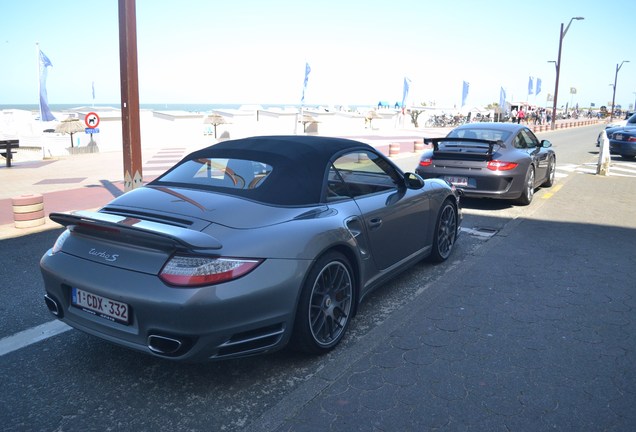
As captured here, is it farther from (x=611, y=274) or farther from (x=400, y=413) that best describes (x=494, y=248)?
(x=400, y=413)

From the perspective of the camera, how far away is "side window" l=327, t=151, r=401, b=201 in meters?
4.16

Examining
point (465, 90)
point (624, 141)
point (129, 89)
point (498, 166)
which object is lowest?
point (498, 166)

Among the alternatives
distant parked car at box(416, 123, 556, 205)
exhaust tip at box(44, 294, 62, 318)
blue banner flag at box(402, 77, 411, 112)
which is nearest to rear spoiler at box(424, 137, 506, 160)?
distant parked car at box(416, 123, 556, 205)

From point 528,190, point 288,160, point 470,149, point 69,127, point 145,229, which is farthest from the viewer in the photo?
point 69,127

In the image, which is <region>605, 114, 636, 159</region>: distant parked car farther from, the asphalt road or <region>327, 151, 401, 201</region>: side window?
the asphalt road

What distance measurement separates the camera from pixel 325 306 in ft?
11.7

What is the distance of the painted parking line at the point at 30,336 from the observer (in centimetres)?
374

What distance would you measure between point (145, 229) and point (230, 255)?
496mm

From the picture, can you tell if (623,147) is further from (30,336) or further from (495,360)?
(30,336)

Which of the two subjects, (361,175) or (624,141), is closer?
(361,175)

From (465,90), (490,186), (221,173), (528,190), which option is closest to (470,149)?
(490,186)

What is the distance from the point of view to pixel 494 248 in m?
6.54

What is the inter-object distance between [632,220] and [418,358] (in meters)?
6.54

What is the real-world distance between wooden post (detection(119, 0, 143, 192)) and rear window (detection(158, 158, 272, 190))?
5331mm
